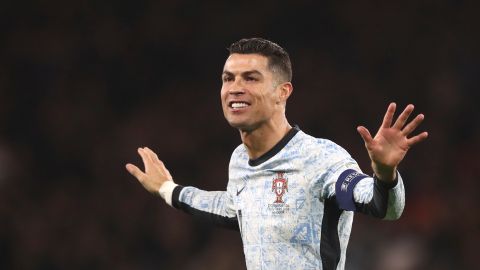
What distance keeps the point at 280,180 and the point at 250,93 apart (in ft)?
1.38

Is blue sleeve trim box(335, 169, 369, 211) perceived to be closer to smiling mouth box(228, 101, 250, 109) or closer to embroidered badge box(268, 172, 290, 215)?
embroidered badge box(268, 172, 290, 215)

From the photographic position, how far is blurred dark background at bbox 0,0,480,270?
28.3ft

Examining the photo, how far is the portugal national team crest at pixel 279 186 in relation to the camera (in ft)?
13.7

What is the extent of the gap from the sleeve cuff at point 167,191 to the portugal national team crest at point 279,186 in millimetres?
919

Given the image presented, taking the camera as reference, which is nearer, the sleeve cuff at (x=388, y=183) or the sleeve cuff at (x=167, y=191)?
the sleeve cuff at (x=388, y=183)

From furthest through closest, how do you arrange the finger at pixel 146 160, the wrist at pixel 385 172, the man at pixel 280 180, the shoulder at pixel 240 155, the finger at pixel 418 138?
the finger at pixel 146 160, the shoulder at pixel 240 155, the man at pixel 280 180, the wrist at pixel 385 172, the finger at pixel 418 138

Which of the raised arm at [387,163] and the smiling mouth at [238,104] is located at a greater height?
the smiling mouth at [238,104]

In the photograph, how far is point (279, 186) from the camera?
421 centimetres

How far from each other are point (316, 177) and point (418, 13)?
6.47 metres

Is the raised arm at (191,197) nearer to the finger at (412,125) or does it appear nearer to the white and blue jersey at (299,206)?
the white and blue jersey at (299,206)

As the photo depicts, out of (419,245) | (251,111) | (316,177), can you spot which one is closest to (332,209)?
(316,177)

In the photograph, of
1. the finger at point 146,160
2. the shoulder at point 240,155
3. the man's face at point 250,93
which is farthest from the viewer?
the finger at point 146,160

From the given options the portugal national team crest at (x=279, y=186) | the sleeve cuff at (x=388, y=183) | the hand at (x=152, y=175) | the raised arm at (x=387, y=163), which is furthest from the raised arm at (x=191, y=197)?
the sleeve cuff at (x=388, y=183)

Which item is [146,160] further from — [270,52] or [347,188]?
[347,188]
